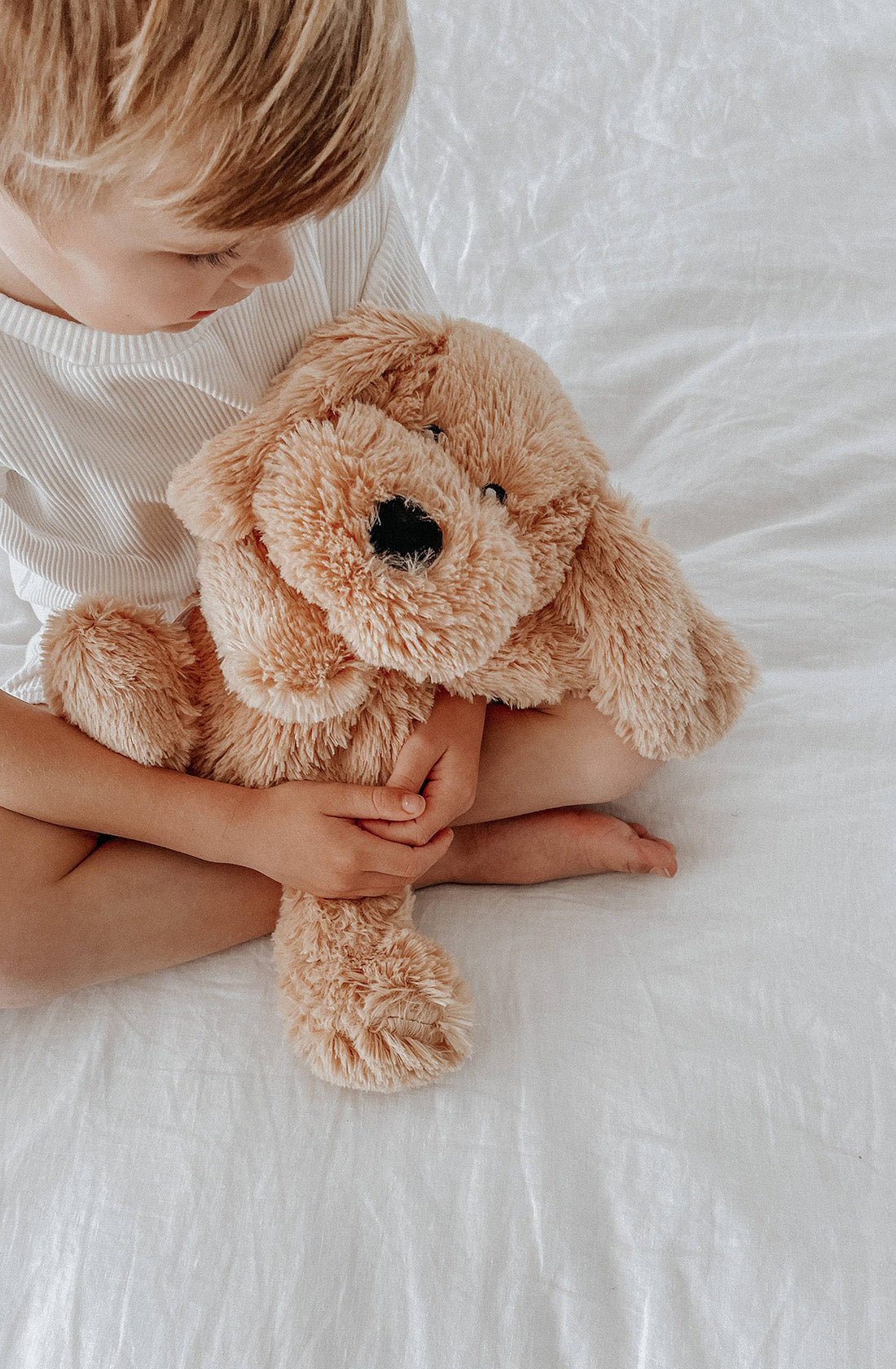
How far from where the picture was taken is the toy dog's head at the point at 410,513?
515mm

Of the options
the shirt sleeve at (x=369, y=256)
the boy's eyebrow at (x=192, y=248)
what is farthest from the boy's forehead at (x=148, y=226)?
the shirt sleeve at (x=369, y=256)

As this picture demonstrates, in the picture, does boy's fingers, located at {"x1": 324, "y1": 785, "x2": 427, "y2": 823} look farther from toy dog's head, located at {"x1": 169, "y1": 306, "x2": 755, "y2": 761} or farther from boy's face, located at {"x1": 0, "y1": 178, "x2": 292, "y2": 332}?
boy's face, located at {"x1": 0, "y1": 178, "x2": 292, "y2": 332}

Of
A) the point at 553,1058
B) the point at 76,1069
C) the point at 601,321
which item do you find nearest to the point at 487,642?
the point at 553,1058

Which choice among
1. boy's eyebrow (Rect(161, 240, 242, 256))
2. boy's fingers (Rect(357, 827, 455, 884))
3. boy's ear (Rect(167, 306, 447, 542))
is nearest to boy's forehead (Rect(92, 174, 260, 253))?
boy's eyebrow (Rect(161, 240, 242, 256))

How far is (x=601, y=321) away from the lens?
0.96 m

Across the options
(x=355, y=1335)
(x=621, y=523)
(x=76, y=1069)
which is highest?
(x=621, y=523)

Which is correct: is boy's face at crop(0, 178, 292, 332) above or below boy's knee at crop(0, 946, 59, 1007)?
above

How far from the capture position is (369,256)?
2.27 ft

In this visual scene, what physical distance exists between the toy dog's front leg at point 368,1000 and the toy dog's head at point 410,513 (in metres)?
0.14

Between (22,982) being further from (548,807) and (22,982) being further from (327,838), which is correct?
(548,807)

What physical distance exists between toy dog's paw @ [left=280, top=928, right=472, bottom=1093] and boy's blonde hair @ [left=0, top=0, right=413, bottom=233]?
383mm

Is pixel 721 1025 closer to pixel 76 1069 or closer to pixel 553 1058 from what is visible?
pixel 553 1058

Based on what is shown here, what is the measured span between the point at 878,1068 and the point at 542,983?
0.61ft

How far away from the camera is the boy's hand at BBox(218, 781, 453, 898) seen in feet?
1.99
